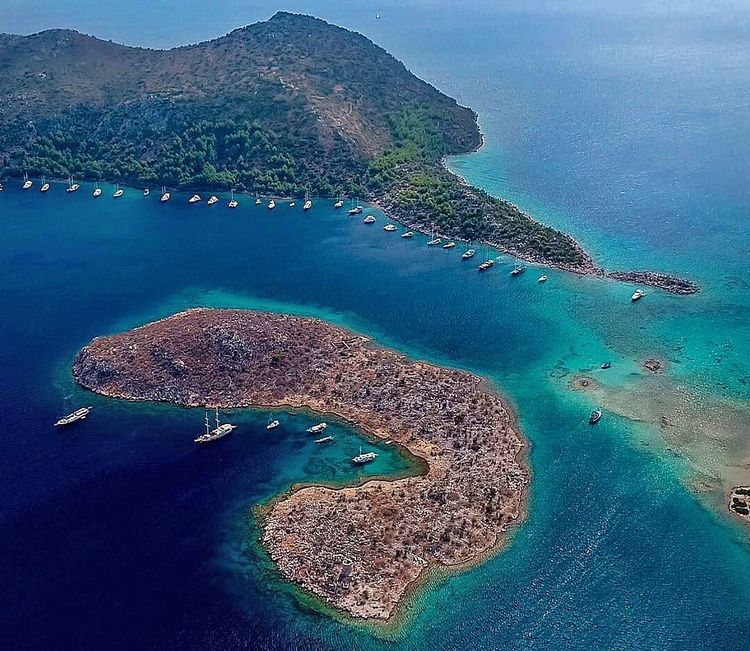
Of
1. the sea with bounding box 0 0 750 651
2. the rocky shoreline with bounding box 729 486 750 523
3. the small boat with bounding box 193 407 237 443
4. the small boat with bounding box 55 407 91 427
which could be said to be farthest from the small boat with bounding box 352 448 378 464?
the rocky shoreline with bounding box 729 486 750 523

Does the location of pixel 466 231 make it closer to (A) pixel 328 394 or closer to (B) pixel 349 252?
(B) pixel 349 252

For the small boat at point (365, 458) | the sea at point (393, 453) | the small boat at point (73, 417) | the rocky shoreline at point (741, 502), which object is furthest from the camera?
the small boat at point (73, 417)

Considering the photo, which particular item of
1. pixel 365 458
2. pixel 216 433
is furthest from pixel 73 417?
pixel 365 458

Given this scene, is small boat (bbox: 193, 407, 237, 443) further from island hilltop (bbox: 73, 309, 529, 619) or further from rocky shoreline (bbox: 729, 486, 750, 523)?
rocky shoreline (bbox: 729, 486, 750, 523)

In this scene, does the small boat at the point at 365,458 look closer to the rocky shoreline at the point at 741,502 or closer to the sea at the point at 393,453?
the sea at the point at 393,453

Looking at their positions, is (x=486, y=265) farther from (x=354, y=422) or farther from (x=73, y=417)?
(x=73, y=417)

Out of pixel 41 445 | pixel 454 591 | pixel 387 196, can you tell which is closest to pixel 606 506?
pixel 454 591

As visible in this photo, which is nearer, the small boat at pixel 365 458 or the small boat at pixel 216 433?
the small boat at pixel 365 458

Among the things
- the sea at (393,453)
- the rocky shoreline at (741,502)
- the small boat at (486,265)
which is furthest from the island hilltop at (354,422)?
the small boat at (486,265)
